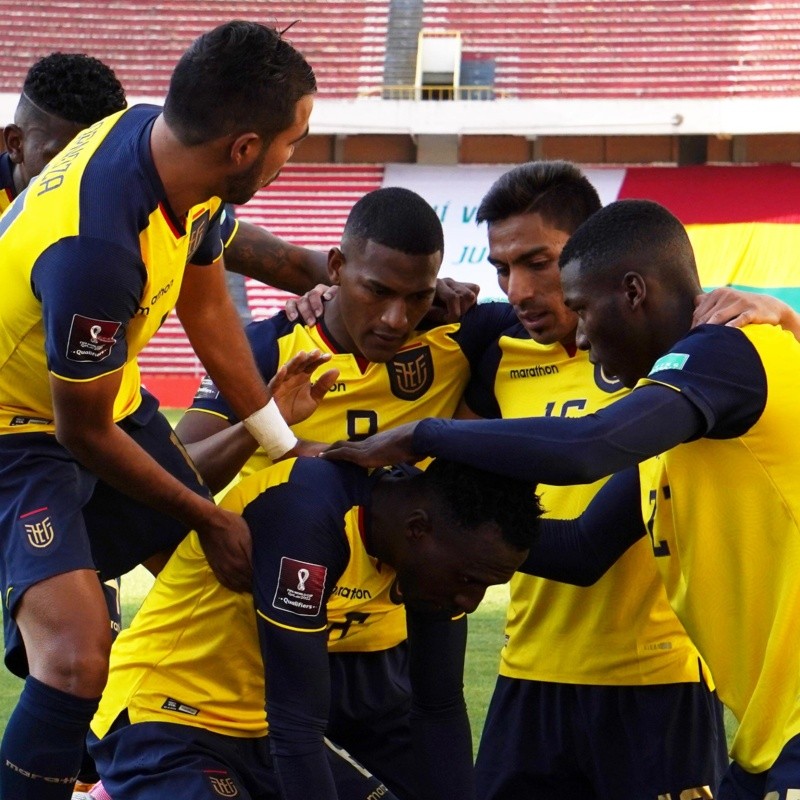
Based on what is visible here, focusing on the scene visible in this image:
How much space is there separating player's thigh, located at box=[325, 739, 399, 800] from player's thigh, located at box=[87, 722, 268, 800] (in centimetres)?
16

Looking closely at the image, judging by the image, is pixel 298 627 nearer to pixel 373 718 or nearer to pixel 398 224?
pixel 373 718

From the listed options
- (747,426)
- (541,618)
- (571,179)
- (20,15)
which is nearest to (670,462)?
(747,426)

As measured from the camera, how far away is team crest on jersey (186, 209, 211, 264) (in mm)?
3383

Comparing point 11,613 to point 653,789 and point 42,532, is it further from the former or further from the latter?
point 653,789

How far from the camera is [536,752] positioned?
12.0 ft

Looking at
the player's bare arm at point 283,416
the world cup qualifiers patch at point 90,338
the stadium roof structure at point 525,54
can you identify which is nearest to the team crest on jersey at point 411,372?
the player's bare arm at point 283,416

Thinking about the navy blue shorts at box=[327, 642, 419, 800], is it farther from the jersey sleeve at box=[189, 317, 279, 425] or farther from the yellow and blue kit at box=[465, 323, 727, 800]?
the jersey sleeve at box=[189, 317, 279, 425]

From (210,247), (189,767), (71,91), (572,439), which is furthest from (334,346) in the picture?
(572,439)

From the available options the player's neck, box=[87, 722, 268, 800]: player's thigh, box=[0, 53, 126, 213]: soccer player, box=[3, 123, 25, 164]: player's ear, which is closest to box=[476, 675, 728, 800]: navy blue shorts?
box=[87, 722, 268, 800]: player's thigh

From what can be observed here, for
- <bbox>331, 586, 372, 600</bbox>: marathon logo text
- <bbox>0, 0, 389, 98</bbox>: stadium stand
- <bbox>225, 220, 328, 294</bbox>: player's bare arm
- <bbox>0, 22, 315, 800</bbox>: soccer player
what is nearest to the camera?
<bbox>0, 22, 315, 800</bbox>: soccer player

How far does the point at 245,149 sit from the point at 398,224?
0.78 meters

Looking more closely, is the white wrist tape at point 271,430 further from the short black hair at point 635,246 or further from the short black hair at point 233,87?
the short black hair at point 635,246

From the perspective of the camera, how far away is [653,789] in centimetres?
345

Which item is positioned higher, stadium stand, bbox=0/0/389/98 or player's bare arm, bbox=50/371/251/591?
player's bare arm, bbox=50/371/251/591
